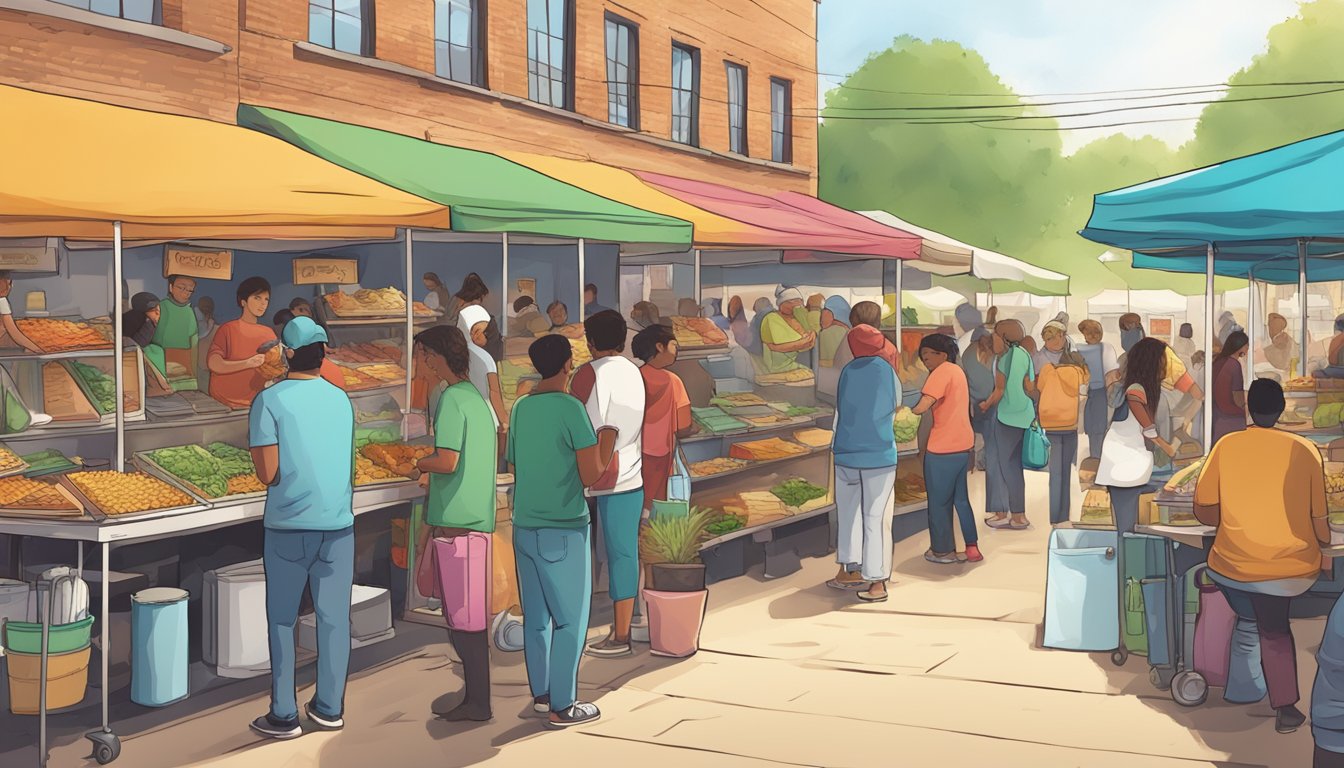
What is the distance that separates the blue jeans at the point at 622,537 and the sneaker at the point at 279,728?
2209 millimetres

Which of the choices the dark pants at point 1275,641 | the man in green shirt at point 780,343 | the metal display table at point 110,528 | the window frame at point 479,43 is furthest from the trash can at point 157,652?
the window frame at point 479,43

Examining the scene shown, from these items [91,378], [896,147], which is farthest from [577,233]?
[896,147]

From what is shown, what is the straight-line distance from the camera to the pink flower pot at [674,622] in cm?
833

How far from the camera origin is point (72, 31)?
1027 centimetres

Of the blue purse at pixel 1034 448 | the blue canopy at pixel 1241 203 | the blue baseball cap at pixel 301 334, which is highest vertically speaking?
the blue canopy at pixel 1241 203

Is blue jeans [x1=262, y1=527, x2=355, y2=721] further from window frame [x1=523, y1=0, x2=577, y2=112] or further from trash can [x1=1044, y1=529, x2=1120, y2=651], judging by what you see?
window frame [x1=523, y1=0, x2=577, y2=112]

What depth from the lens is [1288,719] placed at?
6605mm

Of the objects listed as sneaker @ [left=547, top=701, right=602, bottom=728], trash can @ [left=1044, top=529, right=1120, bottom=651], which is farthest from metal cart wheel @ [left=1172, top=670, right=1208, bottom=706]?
sneaker @ [left=547, top=701, right=602, bottom=728]

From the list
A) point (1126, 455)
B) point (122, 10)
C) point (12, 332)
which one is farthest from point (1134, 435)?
point (122, 10)

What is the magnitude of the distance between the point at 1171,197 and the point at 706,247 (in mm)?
5358

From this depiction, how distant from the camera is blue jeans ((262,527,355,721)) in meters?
6.45

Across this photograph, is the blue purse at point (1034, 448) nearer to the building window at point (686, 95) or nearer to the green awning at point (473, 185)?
the green awning at point (473, 185)

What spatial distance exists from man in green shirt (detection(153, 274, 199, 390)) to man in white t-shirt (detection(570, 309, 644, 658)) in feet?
12.9

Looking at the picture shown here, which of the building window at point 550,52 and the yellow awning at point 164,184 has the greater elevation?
the building window at point 550,52
